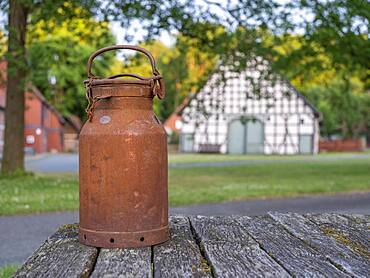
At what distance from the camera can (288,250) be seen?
2160 millimetres

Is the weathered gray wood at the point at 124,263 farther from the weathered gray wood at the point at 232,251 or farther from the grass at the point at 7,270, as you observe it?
the grass at the point at 7,270

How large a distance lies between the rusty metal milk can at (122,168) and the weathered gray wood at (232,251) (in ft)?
0.76

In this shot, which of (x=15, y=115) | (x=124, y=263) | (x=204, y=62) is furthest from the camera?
(x=204, y=62)

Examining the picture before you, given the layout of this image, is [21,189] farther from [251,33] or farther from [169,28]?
[251,33]

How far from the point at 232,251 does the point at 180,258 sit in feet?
0.70

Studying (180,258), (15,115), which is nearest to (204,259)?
(180,258)

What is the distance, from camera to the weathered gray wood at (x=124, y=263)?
1.82 m

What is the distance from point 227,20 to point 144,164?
455 inches

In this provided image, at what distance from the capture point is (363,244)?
2338 millimetres

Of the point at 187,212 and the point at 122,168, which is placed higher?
the point at 122,168

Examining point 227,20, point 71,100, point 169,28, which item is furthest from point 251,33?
point 71,100

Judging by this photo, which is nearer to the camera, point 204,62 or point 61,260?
point 61,260

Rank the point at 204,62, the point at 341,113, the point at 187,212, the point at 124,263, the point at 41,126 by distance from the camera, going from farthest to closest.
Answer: the point at 341,113
the point at 41,126
the point at 204,62
the point at 187,212
the point at 124,263

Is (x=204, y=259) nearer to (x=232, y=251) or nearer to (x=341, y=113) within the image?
(x=232, y=251)
